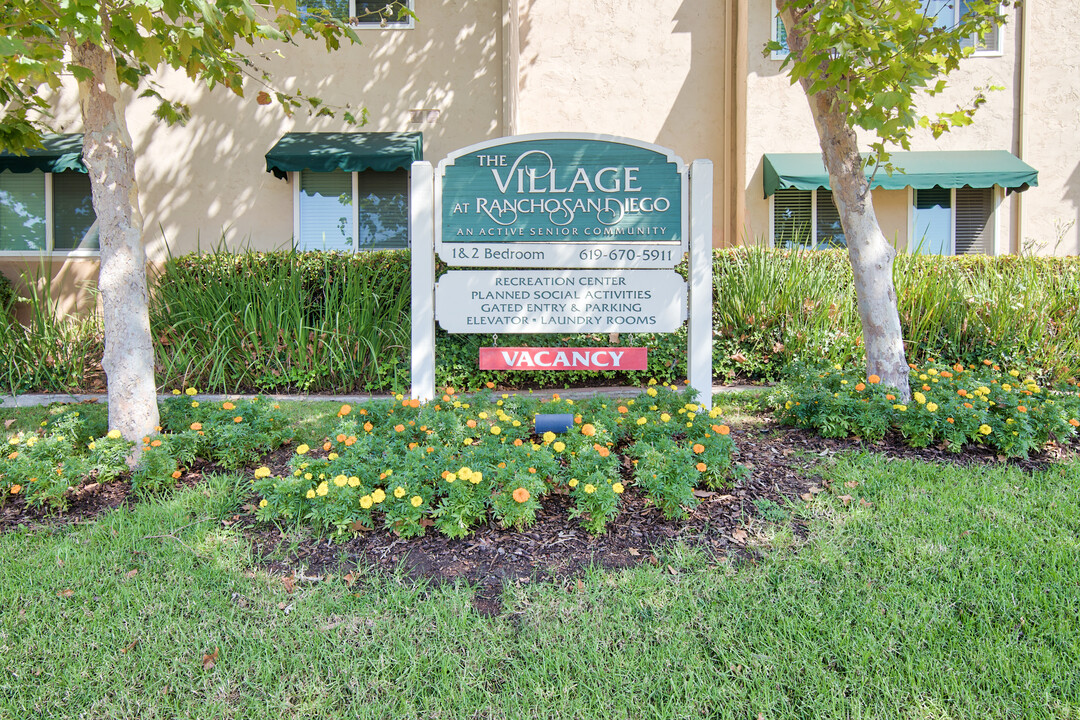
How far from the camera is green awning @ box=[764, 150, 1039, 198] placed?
315 inches

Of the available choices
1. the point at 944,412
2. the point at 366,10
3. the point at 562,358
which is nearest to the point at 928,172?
the point at 944,412

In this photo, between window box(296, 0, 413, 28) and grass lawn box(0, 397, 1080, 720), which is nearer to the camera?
grass lawn box(0, 397, 1080, 720)

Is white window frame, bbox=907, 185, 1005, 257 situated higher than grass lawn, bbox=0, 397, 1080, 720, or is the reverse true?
white window frame, bbox=907, 185, 1005, 257

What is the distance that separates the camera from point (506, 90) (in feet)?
27.5

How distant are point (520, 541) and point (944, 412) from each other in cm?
272

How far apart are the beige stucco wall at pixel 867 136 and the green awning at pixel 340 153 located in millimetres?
4804

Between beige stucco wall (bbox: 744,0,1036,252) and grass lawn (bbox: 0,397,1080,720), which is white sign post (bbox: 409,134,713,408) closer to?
grass lawn (bbox: 0,397,1080,720)

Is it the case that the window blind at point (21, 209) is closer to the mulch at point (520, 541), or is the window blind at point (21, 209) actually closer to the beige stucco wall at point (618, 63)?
the beige stucco wall at point (618, 63)

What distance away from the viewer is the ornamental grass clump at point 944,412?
11.5 feet

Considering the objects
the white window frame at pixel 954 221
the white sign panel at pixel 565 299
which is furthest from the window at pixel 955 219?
the white sign panel at pixel 565 299

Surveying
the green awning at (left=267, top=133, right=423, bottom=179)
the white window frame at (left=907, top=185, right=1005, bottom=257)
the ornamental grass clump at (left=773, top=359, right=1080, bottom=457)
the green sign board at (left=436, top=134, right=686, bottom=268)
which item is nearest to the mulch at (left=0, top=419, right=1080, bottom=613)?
Result: the ornamental grass clump at (left=773, top=359, right=1080, bottom=457)

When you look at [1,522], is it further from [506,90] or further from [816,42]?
[506,90]

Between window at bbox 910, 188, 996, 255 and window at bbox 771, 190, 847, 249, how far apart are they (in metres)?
1.16

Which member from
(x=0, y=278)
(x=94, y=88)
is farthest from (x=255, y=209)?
(x=94, y=88)
